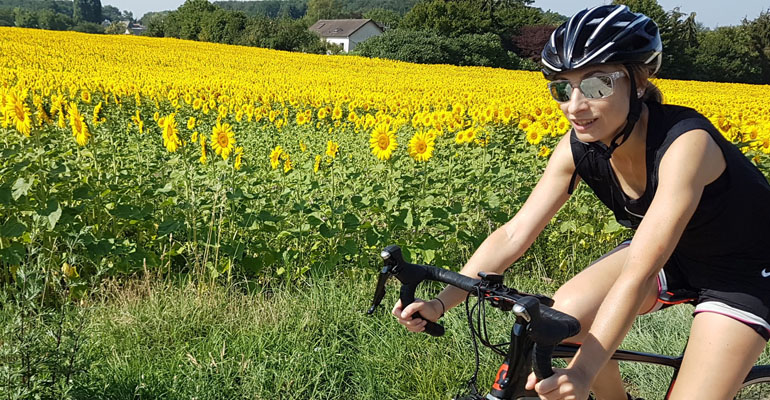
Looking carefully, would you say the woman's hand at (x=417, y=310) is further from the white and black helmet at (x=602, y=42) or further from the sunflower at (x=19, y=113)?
the sunflower at (x=19, y=113)

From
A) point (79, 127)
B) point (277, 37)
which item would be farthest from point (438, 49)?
point (79, 127)

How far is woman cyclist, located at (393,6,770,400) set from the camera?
5.63 feet

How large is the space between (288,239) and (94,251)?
48.3 inches

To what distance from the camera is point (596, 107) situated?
1855mm

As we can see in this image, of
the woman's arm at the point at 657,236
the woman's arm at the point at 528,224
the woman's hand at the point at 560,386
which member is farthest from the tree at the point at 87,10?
the woman's hand at the point at 560,386

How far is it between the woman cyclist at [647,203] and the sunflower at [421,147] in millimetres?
2582

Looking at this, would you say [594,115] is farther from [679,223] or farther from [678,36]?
[678,36]

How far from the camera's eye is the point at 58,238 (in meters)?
4.18

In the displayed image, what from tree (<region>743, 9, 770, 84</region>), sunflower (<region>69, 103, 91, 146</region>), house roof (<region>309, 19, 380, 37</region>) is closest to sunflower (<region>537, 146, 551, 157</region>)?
sunflower (<region>69, 103, 91, 146</region>)

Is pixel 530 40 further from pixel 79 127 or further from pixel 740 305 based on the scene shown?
pixel 740 305

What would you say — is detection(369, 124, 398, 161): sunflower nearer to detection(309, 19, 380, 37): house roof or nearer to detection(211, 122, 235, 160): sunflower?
detection(211, 122, 235, 160): sunflower

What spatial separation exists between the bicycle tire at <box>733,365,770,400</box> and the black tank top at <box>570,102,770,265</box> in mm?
467

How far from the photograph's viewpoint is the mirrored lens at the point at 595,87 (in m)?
1.85

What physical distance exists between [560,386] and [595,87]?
848mm
